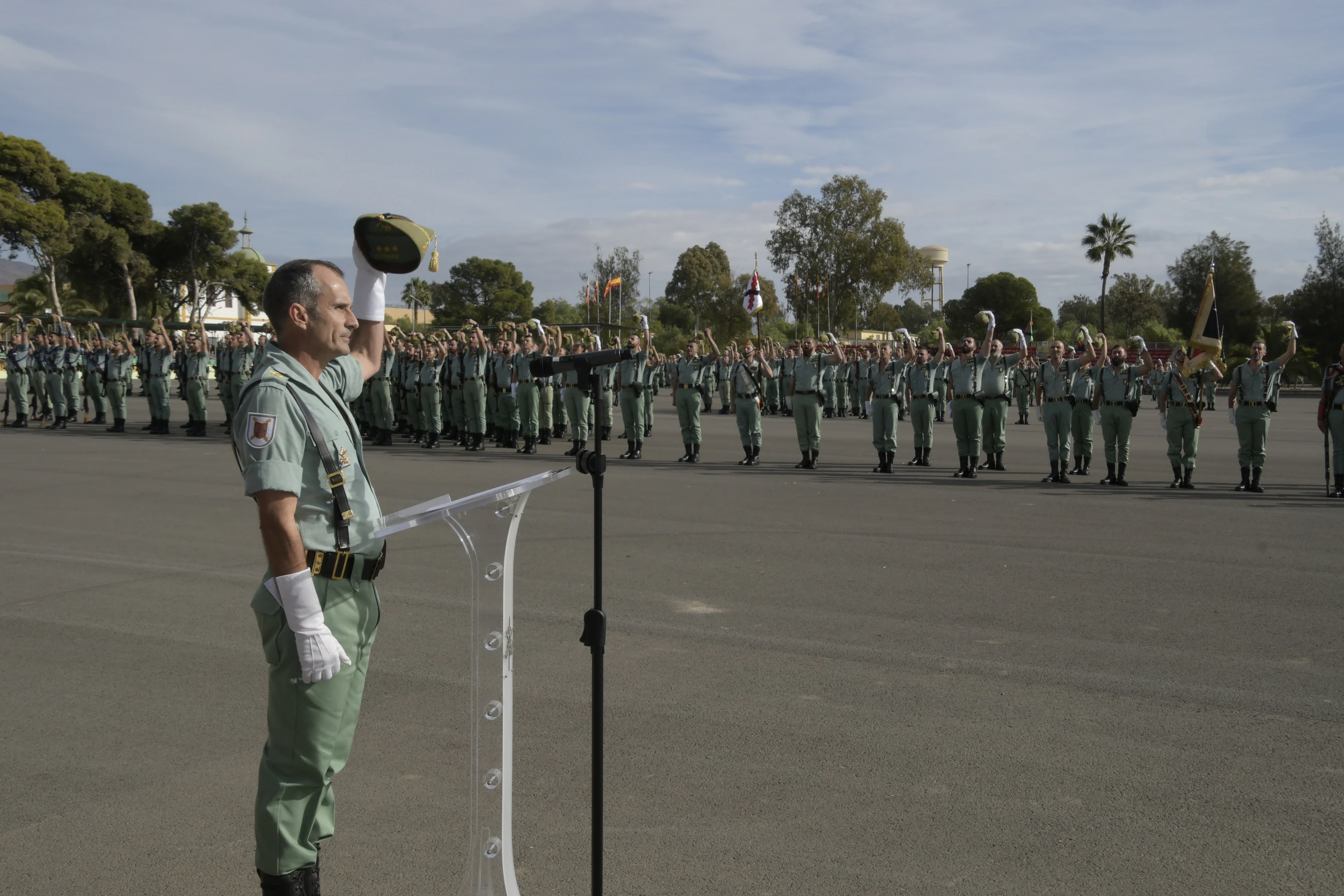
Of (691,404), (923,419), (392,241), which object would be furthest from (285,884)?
(923,419)

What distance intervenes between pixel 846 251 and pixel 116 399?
51.7 metres

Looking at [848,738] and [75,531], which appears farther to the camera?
[75,531]

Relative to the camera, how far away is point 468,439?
2111 cm

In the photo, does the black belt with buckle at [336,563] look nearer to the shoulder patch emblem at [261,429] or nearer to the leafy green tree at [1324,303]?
the shoulder patch emblem at [261,429]

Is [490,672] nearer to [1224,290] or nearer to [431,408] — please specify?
[431,408]

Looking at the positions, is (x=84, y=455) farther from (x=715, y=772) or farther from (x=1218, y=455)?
(x=1218, y=455)

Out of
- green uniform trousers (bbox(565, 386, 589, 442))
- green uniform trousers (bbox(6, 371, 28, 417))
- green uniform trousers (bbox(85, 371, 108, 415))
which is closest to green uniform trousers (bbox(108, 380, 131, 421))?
green uniform trousers (bbox(85, 371, 108, 415))

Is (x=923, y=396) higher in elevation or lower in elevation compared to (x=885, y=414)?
higher

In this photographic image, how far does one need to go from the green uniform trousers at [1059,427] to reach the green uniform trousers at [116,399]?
2045 cm

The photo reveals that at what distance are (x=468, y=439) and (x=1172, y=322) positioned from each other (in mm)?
60442

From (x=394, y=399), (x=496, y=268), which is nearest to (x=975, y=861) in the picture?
(x=394, y=399)

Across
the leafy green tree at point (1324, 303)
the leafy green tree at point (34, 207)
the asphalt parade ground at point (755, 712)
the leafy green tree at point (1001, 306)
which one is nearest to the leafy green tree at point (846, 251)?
the leafy green tree at point (1001, 306)

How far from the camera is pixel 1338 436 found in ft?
43.6

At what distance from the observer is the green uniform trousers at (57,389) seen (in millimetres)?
24578
